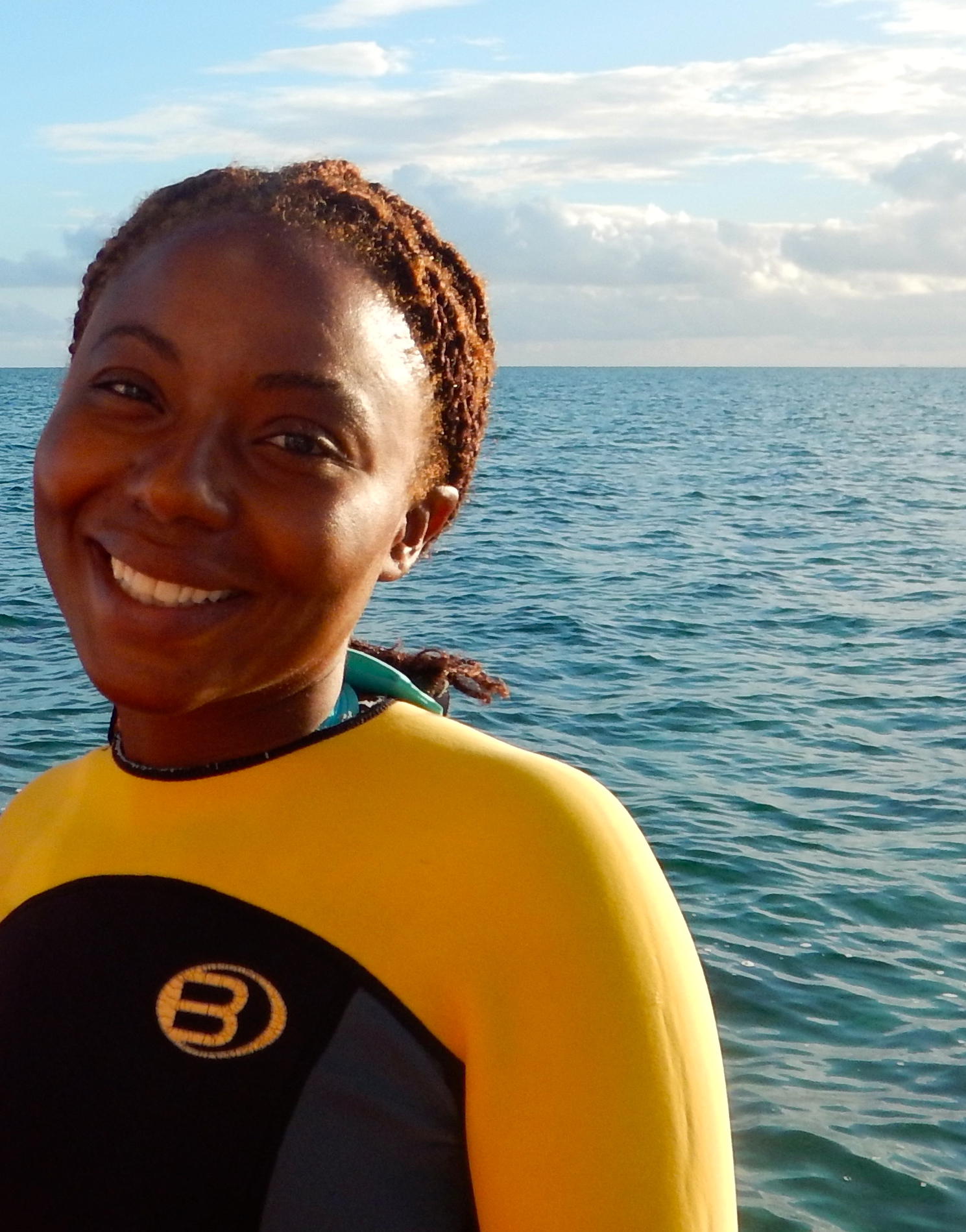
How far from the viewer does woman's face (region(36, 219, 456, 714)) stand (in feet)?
5.95

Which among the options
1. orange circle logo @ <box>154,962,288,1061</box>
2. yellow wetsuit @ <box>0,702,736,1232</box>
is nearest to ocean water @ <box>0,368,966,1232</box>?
yellow wetsuit @ <box>0,702,736,1232</box>

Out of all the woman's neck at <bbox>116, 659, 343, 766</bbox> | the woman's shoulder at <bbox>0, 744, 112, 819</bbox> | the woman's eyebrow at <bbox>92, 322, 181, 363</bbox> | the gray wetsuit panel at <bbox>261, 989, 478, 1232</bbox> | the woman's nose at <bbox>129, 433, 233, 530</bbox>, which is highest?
the woman's eyebrow at <bbox>92, 322, 181, 363</bbox>

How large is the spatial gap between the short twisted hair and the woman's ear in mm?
26

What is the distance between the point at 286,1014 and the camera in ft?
5.61

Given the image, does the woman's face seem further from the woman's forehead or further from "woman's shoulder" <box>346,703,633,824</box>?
"woman's shoulder" <box>346,703,633,824</box>

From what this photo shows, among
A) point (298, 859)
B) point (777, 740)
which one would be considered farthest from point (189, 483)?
point (777, 740)

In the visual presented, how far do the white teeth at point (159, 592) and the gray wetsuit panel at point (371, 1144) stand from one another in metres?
0.54

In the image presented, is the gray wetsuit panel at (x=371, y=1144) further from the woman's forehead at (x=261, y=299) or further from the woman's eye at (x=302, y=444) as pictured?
the woman's forehead at (x=261, y=299)

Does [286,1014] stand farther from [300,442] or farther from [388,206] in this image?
[388,206]

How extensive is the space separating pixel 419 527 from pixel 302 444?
1.05ft

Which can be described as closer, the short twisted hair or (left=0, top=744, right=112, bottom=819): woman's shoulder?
the short twisted hair

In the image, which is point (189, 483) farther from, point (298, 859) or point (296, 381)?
point (298, 859)

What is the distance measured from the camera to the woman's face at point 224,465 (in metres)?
1.81

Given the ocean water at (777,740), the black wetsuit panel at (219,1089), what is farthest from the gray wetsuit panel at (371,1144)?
the ocean water at (777,740)
